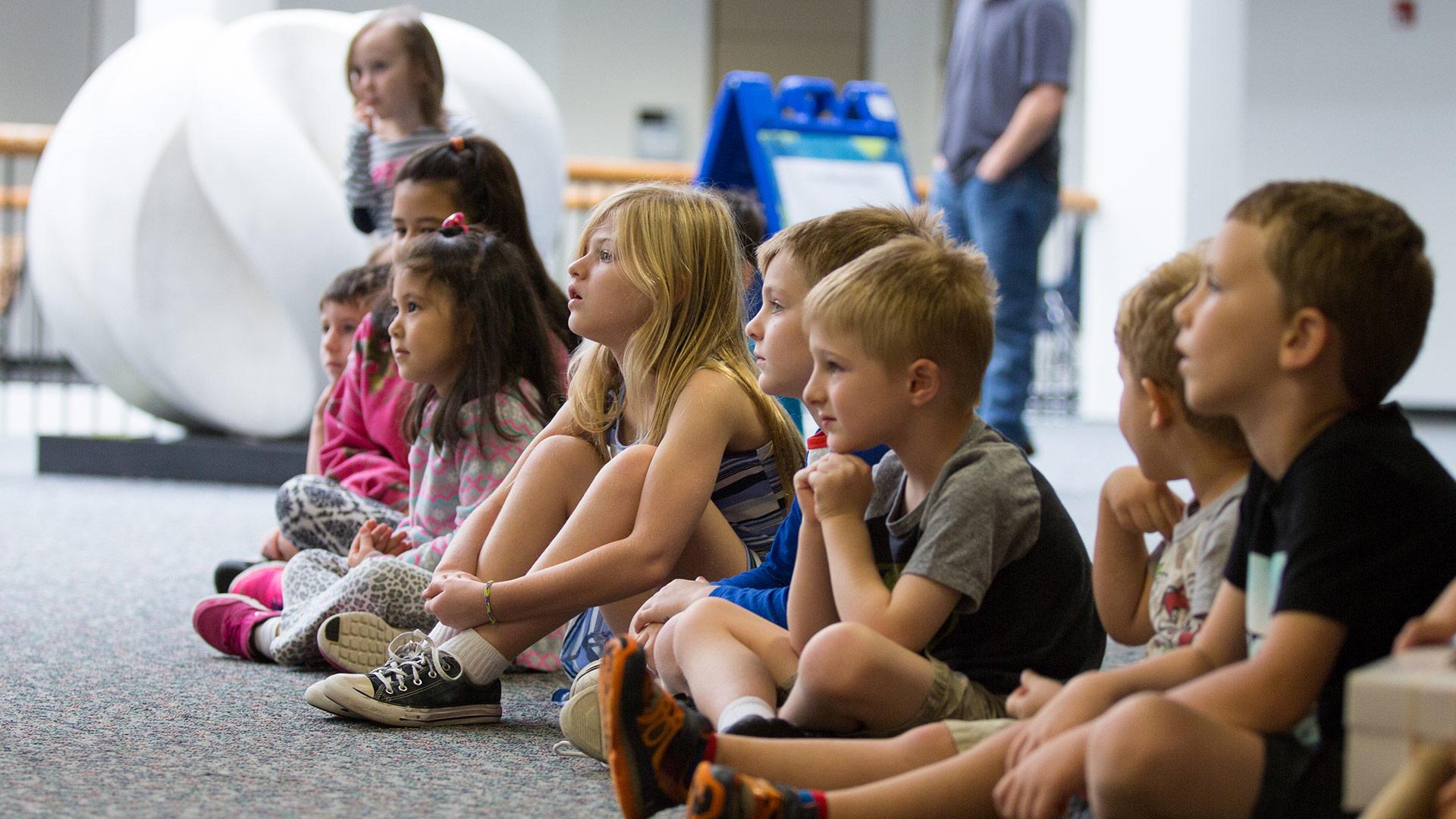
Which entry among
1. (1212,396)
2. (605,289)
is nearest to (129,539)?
(605,289)

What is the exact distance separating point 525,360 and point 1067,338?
5.65 metres

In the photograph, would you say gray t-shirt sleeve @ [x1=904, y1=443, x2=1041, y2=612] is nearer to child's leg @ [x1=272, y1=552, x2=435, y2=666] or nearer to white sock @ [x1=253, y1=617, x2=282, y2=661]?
child's leg @ [x1=272, y1=552, x2=435, y2=666]

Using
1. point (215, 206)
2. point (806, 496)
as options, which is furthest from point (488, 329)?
point (215, 206)

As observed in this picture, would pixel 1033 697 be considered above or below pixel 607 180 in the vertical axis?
above

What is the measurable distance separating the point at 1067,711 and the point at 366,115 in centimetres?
237

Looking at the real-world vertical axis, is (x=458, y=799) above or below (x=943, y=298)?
below

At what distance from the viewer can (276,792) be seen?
1313 millimetres

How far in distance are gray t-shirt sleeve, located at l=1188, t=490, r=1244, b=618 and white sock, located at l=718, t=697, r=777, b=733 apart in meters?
0.37

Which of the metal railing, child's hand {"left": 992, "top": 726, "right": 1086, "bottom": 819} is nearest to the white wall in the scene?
the metal railing

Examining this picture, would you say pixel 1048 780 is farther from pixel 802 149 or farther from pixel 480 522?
pixel 802 149

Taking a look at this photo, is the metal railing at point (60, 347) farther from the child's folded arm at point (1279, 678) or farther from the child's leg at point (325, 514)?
the child's folded arm at point (1279, 678)

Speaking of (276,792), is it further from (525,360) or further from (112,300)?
(112,300)

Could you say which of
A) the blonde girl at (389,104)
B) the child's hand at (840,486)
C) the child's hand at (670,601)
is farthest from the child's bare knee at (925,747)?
the blonde girl at (389,104)

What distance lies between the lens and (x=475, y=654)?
5.32 ft
